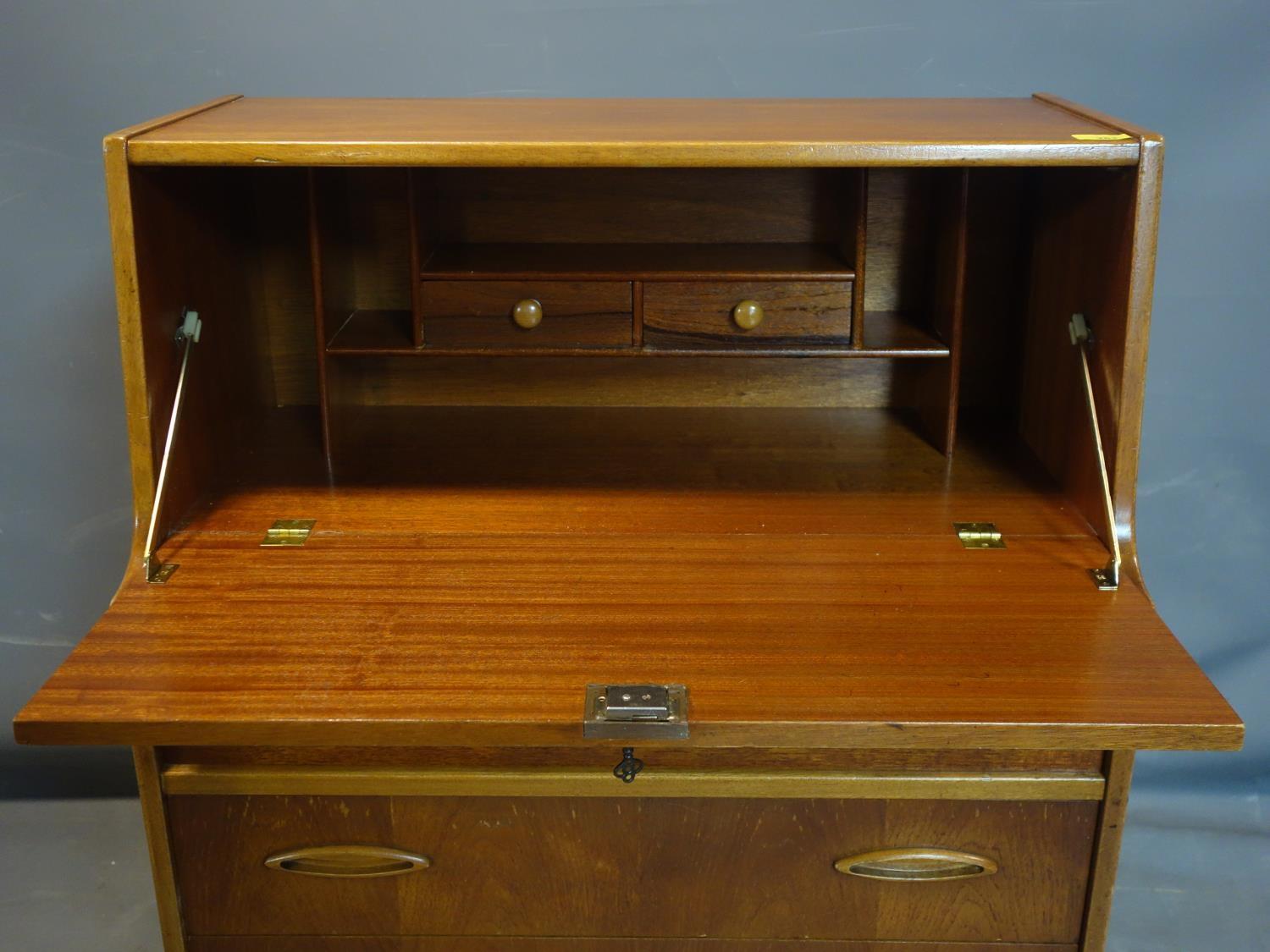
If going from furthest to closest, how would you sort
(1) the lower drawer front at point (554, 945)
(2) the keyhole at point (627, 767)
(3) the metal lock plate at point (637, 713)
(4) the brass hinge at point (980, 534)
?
(4) the brass hinge at point (980, 534) < (1) the lower drawer front at point (554, 945) < (2) the keyhole at point (627, 767) < (3) the metal lock plate at point (637, 713)

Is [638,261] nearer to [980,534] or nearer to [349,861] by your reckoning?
[980,534]

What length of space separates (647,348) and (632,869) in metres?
0.70

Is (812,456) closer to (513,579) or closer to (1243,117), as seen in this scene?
(513,579)

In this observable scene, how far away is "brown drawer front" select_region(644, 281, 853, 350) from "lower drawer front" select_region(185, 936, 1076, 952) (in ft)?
2.53

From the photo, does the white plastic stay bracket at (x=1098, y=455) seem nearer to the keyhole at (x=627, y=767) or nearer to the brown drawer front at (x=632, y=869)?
the brown drawer front at (x=632, y=869)

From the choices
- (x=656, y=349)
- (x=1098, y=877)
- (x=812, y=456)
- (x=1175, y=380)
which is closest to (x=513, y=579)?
(x=656, y=349)


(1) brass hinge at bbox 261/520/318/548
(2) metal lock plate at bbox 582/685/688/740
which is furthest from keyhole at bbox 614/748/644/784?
(1) brass hinge at bbox 261/520/318/548

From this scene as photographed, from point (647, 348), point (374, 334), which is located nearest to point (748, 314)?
point (647, 348)

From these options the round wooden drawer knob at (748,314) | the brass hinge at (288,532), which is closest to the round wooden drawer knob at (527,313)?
the round wooden drawer knob at (748,314)

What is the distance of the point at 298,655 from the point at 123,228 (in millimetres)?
539

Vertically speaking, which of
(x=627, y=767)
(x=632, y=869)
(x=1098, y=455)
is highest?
(x=1098, y=455)

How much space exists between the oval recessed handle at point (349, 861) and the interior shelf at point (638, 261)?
0.77 m

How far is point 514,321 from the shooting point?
2029 mm

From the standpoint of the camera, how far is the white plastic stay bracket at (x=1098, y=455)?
1.75 meters
